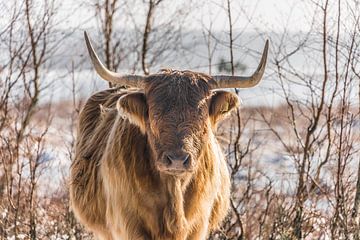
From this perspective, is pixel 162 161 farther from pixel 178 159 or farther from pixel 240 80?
pixel 240 80

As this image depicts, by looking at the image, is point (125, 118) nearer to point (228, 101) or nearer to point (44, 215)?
point (228, 101)

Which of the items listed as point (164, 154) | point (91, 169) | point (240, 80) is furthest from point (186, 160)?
point (91, 169)

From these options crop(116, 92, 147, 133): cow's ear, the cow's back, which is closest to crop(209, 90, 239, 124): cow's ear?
crop(116, 92, 147, 133): cow's ear

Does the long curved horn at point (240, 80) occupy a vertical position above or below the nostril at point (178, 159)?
above

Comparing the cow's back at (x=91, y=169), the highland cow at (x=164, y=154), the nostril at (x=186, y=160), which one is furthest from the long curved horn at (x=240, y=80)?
the cow's back at (x=91, y=169)

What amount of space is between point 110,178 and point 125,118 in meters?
0.54

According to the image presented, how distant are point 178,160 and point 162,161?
15cm

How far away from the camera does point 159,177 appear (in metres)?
6.35

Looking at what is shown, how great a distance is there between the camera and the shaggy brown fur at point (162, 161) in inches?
231

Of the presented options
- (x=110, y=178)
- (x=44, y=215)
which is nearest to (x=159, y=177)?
(x=110, y=178)

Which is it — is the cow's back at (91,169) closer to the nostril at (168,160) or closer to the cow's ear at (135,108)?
the cow's ear at (135,108)

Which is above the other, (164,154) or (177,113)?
(177,113)

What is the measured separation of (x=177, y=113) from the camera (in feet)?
19.2

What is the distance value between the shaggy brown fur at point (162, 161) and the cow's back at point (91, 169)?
10cm
